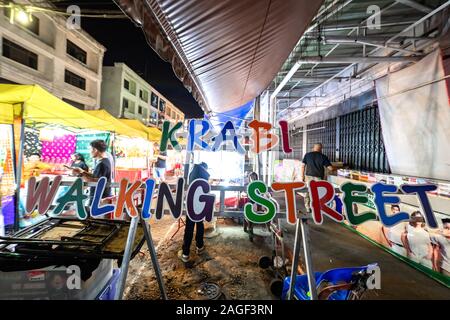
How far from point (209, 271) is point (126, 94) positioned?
2379cm

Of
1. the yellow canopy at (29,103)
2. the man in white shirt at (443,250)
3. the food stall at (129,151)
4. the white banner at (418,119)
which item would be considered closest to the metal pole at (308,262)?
the man in white shirt at (443,250)

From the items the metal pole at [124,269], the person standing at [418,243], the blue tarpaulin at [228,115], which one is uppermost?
the blue tarpaulin at [228,115]

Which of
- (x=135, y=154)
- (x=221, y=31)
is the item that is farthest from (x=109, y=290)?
(x=135, y=154)

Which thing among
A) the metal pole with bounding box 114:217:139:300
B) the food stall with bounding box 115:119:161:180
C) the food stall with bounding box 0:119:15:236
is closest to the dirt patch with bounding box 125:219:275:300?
the metal pole with bounding box 114:217:139:300

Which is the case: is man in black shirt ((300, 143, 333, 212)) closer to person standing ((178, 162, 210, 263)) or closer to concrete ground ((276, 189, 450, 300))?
concrete ground ((276, 189, 450, 300))

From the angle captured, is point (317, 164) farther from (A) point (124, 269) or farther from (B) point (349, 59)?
(A) point (124, 269)

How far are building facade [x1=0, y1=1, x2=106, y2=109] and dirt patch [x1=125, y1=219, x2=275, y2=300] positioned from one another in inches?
401

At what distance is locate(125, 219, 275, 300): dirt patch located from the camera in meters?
2.88

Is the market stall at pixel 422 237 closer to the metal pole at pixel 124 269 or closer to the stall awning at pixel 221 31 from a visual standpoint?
the stall awning at pixel 221 31

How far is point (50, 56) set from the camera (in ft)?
41.0

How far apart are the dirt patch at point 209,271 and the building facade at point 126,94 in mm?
15407

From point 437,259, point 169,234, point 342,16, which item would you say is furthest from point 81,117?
point 437,259

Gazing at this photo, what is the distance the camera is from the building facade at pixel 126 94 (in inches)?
831
